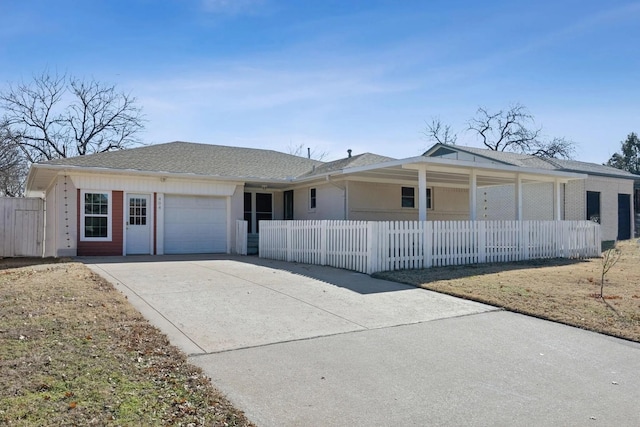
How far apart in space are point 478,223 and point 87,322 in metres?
10.00

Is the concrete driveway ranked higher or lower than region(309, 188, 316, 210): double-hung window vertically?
lower

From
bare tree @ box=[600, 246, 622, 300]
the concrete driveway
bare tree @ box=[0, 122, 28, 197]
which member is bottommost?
the concrete driveway

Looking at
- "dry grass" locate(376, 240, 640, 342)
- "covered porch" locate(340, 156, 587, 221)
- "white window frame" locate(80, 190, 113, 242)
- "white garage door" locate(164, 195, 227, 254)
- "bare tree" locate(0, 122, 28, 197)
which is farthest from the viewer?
"bare tree" locate(0, 122, 28, 197)

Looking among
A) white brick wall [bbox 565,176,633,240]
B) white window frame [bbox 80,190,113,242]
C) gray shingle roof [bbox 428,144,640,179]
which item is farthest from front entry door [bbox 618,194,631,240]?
white window frame [bbox 80,190,113,242]

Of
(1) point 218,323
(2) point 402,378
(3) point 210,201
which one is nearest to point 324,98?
(3) point 210,201

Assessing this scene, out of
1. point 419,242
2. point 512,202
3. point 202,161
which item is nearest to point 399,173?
point 419,242

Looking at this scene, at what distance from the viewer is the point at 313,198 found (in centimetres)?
1814

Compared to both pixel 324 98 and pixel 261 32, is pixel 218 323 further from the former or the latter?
pixel 324 98

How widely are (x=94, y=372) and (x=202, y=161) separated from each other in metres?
14.3

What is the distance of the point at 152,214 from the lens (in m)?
15.7

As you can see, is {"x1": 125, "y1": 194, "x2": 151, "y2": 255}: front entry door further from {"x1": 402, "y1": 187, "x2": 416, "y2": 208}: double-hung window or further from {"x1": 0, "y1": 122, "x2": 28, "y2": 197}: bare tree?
{"x1": 0, "y1": 122, "x2": 28, "y2": 197}: bare tree

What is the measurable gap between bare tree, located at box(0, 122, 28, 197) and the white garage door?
17149 millimetres

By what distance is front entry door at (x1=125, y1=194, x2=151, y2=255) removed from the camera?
15.4 m

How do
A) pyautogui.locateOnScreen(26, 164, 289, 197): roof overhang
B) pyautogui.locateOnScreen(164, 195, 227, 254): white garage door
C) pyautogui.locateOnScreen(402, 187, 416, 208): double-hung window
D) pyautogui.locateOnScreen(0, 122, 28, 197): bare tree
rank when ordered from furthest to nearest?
1. pyautogui.locateOnScreen(0, 122, 28, 197): bare tree
2. pyautogui.locateOnScreen(402, 187, 416, 208): double-hung window
3. pyautogui.locateOnScreen(164, 195, 227, 254): white garage door
4. pyautogui.locateOnScreen(26, 164, 289, 197): roof overhang
